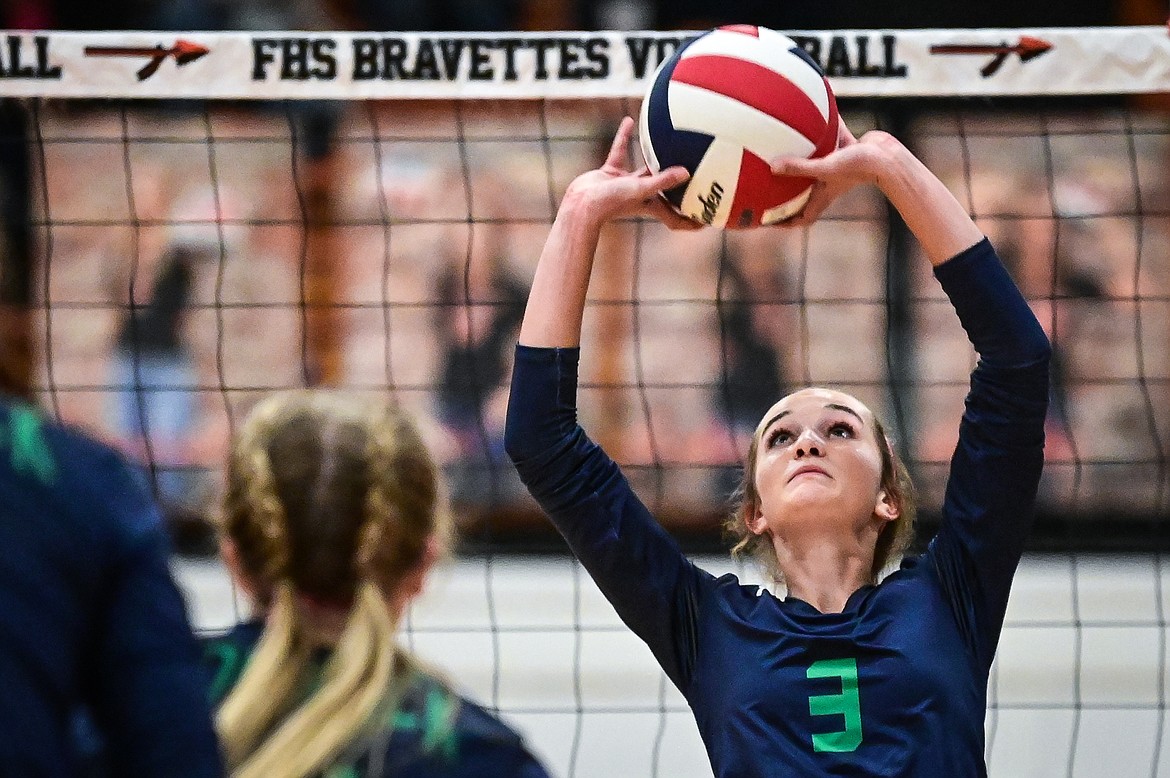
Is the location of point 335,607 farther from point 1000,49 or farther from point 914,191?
point 1000,49

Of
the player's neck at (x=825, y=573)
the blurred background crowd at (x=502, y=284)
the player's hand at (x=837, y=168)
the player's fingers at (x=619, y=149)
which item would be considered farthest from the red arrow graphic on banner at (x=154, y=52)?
the blurred background crowd at (x=502, y=284)

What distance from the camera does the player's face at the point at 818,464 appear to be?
2365 millimetres

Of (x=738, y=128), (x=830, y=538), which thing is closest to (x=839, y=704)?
(x=830, y=538)

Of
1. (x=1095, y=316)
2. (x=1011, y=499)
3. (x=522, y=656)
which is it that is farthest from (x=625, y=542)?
(x=1095, y=316)

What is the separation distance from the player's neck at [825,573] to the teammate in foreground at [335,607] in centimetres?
90

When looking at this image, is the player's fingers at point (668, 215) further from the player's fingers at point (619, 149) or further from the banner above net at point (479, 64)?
the banner above net at point (479, 64)

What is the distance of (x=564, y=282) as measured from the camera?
2.33m

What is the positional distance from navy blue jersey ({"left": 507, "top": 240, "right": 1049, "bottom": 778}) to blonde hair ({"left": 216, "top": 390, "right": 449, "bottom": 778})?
706 millimetres

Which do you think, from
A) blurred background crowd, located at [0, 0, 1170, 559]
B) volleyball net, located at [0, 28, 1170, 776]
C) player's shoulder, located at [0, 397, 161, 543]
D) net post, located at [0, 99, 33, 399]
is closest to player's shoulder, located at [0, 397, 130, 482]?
player's shoulder, located at [0, 397, 161, 543]

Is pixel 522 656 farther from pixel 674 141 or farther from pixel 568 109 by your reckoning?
pixel 674 141

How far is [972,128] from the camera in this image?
291 inches

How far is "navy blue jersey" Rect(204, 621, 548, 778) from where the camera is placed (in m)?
1.45

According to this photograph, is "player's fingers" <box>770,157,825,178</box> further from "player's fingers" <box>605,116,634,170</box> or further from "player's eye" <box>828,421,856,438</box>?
"player's eye" <box>828,421,856,438</box>

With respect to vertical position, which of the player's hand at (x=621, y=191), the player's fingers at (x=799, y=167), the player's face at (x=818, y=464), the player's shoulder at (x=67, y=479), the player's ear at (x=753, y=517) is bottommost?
the player's ear at (x=753, y=517)
